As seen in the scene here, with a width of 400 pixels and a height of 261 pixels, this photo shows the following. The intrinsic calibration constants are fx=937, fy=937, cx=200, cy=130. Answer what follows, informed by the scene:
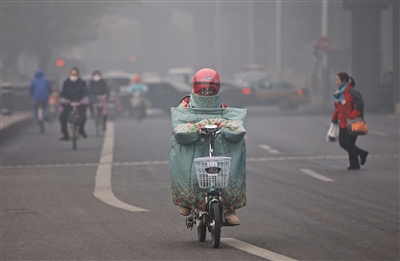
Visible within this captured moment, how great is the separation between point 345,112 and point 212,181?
24.2 ft

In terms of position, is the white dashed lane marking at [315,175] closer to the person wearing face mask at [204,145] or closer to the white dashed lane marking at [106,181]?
the white dashed lane marking at [106,181]

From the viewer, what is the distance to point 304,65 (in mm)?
66875

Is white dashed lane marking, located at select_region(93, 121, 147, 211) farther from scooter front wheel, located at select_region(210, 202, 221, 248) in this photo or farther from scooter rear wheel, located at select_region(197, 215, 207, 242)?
scooter front wheel, located at select_region(210, 202, 221, 248)

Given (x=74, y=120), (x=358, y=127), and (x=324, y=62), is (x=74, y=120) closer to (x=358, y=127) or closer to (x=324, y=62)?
(x=358, y=127)

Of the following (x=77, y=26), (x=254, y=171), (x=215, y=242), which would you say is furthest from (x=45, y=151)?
(x=77, y=26)

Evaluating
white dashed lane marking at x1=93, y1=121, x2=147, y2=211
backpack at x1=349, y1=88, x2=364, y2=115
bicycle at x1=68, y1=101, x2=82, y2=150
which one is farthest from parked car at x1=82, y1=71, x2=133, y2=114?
backpack at x1=349, y1=88, x2=364, y2=115

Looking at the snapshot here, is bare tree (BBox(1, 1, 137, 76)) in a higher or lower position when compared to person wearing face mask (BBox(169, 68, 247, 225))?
higher

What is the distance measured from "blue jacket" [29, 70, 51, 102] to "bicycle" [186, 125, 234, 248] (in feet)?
59.2

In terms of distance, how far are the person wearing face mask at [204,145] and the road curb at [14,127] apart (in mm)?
15537

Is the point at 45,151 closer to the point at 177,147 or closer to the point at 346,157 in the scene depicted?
the point at 346,157

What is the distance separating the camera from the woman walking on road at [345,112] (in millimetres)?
14688

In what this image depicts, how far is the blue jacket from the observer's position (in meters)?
25.5

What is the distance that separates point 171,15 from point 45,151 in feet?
347

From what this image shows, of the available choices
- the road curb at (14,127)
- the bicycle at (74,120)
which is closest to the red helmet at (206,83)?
the bicycle at (74,120)
